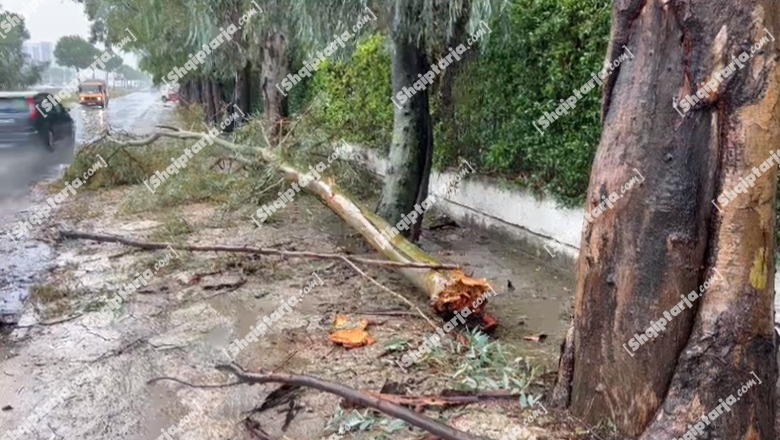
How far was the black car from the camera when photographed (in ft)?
46.1

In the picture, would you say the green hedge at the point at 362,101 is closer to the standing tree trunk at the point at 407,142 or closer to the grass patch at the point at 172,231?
the standing tree trunk at the point at 407,142

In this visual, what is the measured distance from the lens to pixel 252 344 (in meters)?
4.65

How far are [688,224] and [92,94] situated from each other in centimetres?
4956

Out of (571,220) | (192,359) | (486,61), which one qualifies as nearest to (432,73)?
(486,61)

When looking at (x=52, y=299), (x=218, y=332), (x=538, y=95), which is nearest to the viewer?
(x=218, y=332)

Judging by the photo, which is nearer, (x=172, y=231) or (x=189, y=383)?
(x=189, y=383)

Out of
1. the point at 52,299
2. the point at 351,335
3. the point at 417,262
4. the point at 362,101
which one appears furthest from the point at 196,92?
the point at 351,335

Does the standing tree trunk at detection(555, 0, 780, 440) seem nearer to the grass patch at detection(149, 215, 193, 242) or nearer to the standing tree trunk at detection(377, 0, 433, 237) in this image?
the standing tree trunk at detection(377, 0, 433, 237)

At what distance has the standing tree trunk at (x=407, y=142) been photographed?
700cm

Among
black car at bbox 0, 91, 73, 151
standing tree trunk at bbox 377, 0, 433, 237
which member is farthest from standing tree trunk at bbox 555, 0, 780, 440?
black car at bbox 0, 91, 73, 151

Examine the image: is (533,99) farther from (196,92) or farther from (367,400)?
(196,92)

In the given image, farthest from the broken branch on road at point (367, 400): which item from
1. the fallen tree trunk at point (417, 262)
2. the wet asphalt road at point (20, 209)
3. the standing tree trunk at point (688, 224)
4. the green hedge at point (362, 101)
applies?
the green hedge at point (362, 101)

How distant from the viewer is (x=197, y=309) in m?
5.43

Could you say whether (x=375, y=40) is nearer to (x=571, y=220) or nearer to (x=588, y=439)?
(x=571, y=220)
